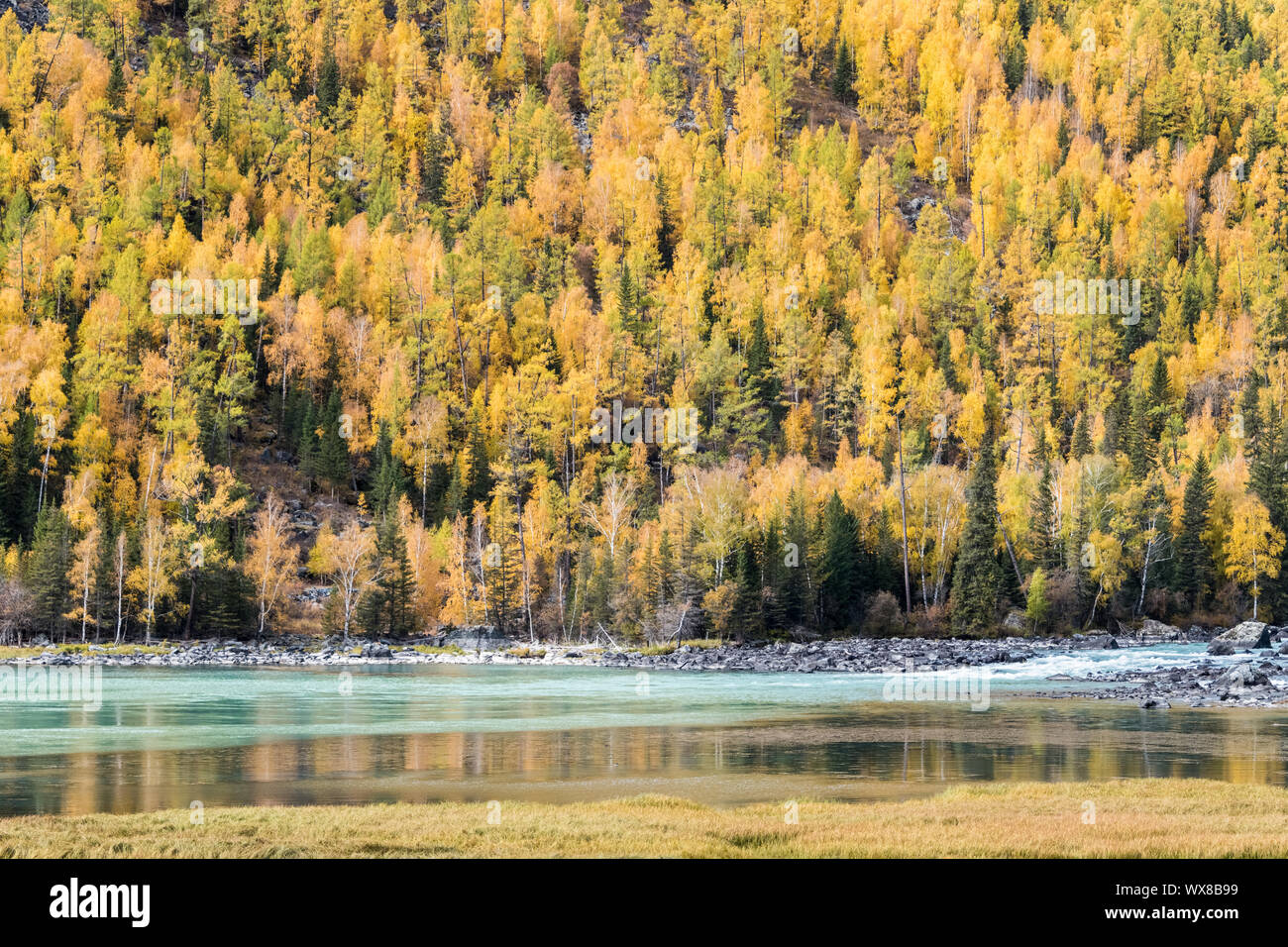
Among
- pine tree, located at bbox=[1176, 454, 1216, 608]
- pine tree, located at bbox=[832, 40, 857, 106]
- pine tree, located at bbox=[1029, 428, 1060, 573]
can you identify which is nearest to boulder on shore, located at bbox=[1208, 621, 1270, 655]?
pine tree, located at bbox=[1029, 428, 1060, 573]

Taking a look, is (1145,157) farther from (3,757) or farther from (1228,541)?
(3,757)

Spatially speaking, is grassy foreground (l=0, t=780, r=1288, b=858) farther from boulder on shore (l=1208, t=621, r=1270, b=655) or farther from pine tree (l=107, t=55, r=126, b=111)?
pine tree (l=107, t=55, r=126, b=111)

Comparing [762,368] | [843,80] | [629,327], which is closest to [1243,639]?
[762,368]

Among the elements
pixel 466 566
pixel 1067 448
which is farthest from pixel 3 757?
pixel 1067 448

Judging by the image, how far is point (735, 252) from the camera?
461 ft

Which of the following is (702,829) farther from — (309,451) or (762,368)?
(762,368)

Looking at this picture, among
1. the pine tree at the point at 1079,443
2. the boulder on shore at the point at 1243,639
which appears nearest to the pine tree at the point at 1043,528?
the pine tree at the point at 1079,443

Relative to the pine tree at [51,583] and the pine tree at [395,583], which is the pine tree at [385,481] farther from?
the pine tree at [51,583]

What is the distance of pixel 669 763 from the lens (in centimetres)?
2838

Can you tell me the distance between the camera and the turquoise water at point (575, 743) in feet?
79.6

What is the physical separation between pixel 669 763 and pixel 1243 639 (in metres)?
49.1

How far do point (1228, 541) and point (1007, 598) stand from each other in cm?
1921

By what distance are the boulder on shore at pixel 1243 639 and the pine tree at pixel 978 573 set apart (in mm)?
15353

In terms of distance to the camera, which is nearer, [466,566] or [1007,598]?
[1007,598]
